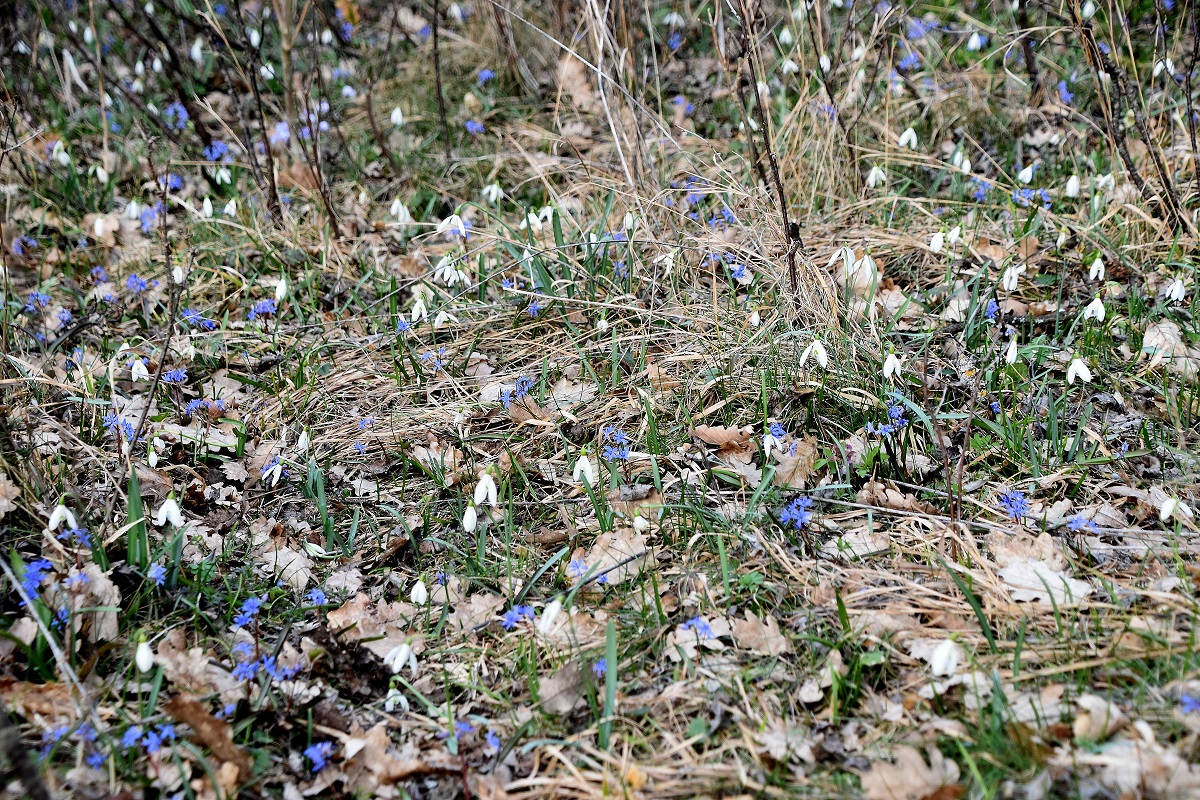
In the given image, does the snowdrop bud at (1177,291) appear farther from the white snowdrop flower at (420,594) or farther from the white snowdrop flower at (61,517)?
the white snowdrop flower at (61,517)

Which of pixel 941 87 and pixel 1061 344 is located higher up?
pixel 941 87

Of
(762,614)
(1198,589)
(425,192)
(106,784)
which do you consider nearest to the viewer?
(106,784)

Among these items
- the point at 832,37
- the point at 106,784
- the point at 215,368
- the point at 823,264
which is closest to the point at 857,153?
the point at 823,264

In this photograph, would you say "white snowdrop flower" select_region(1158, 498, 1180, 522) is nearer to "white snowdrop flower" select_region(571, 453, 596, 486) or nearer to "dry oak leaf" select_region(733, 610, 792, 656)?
"dry oak leaf" select_region(733, 610, 792, 656)

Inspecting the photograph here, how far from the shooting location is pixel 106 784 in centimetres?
194

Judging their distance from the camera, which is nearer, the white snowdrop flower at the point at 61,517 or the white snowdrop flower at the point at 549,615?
the white snowdrop flower at the point at 549,615

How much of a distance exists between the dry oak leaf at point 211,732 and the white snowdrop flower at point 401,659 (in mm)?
361

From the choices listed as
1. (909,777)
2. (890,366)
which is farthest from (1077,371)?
(909,777)

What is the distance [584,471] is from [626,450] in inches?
8.3

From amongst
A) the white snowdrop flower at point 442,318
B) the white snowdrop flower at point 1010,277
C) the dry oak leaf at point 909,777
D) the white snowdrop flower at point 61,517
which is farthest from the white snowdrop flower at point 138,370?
the white snowdrop flower at point 1010,277

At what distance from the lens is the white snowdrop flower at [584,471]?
2.65 meters

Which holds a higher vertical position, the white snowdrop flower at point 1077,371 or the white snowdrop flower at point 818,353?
the white snowdrop flower at point 818,353

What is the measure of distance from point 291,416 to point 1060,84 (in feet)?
13.1

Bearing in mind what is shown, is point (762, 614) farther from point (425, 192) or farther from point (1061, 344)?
point (425, 192)
